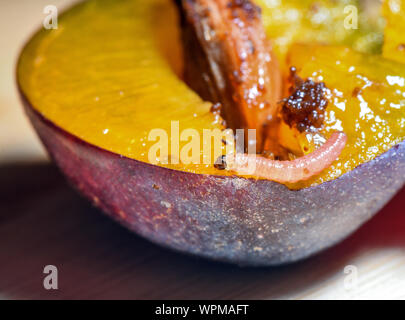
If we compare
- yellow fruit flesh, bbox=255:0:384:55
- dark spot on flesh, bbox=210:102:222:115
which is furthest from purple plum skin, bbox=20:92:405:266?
yellow fruit flesh, bbox=255:0:384:55

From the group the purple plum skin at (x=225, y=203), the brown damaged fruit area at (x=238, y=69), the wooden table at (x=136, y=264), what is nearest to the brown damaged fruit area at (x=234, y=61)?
the brown damaged fruit area at (x=238, y=69)

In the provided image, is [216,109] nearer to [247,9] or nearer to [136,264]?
[247,9]

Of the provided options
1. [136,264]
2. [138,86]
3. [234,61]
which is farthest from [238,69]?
[136,264]

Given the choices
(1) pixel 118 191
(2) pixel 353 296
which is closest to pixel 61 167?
(1) pixel 118 191

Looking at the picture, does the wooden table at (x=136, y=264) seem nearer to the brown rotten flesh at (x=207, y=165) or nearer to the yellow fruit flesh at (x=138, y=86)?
the brown rotten flesh at (x=207, y=165)

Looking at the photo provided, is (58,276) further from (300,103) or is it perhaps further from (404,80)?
(404,80)
